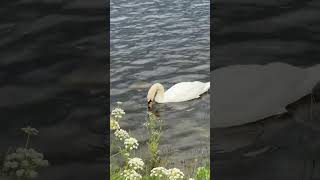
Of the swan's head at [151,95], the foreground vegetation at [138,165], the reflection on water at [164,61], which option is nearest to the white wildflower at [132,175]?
the foreground vegetation at [138,165]

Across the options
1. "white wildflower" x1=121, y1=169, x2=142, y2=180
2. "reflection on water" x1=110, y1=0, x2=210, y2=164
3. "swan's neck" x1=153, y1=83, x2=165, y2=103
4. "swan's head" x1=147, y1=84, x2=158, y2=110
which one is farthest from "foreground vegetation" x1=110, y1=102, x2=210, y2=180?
"swan's neck" x1=153, y1=83, x2=165, y2=103

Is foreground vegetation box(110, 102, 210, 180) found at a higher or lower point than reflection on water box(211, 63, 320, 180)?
lower

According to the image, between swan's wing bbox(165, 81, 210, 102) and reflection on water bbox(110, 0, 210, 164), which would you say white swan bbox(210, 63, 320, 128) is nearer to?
reflection on water bbox(110, 0, 210, 164)

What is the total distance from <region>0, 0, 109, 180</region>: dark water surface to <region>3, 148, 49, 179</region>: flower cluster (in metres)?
0.05

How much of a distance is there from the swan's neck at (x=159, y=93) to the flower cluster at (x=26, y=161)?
279cm

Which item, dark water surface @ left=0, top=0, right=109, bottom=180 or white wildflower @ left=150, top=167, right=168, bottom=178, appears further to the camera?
white wildflower @ left=150, top=167, right=168, bottom=178

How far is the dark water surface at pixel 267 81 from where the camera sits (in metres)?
2.28

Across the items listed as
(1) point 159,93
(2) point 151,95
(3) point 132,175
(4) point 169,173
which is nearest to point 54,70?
(3) point 132,175

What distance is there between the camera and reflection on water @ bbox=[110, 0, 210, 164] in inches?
178

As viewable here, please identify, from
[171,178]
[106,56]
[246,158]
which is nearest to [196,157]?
[171,178]

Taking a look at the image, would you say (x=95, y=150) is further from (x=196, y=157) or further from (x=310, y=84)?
(x=196, y=157)

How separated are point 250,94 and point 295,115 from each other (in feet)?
0.76

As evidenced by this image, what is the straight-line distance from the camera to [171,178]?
274 cm

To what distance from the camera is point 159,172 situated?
282 centimetres
